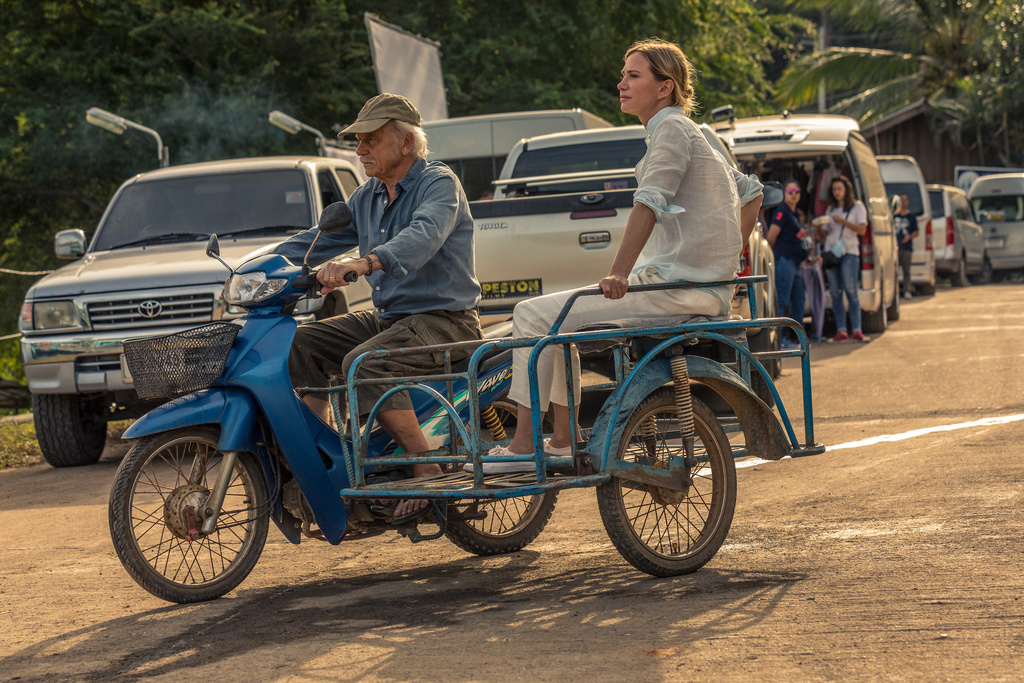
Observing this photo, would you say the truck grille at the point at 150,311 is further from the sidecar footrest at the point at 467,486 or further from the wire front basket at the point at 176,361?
the sidecar footrest at the point at 467,486

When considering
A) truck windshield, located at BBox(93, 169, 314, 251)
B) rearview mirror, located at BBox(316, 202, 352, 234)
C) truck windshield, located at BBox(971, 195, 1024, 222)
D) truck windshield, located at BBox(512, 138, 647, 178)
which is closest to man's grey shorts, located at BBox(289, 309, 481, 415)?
rearview mirror, located at BBox(316, 202, 352, 234)

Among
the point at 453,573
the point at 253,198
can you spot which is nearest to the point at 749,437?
the point at 453,573

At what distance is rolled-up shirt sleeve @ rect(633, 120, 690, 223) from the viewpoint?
199 inches

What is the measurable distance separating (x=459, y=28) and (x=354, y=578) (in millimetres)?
18951

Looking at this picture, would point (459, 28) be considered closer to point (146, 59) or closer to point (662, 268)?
point (146, 59)

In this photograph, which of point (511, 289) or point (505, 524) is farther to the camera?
point (511, 289)

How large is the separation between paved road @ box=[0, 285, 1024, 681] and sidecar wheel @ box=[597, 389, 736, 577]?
11cm

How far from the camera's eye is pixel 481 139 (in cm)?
1500

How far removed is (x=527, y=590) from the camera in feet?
16.9

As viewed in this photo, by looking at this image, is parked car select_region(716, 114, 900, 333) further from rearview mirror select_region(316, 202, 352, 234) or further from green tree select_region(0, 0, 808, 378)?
rearview mirror select_region(316, 202, 352, 234)

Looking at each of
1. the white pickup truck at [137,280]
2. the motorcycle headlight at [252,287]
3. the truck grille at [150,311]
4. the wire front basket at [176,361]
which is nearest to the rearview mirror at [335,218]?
the motorcycle headlight at [252,287]

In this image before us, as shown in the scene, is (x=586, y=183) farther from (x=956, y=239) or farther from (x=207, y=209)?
(x=956, y=239)

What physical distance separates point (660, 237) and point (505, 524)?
150cm

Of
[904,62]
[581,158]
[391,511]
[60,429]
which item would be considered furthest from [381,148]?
[904,62]
